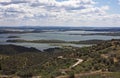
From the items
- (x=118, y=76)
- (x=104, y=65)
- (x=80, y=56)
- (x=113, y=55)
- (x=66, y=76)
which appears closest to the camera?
(x=118, y=76)

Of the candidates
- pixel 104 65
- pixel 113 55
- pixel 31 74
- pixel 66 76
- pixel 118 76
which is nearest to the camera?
pixel 118 76

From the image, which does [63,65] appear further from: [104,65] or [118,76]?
[118,76]

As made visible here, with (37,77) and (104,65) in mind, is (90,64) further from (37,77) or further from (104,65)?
(37,77)

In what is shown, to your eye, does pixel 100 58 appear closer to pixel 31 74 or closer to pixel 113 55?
pixel 113 55

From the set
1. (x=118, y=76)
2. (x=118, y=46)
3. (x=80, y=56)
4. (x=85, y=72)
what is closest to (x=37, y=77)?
(x=85, y=72)

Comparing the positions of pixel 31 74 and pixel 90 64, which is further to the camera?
pixel 90 64

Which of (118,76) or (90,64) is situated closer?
(118,76)

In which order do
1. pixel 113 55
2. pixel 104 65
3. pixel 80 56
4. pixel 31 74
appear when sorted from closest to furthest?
pixel 31 74
pixel 104 65
pixel 113 55
pixel 80 56

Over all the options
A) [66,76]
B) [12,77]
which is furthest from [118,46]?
[12,77]

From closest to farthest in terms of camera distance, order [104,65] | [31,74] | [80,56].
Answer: [31,74], [104,65], [80,56]
